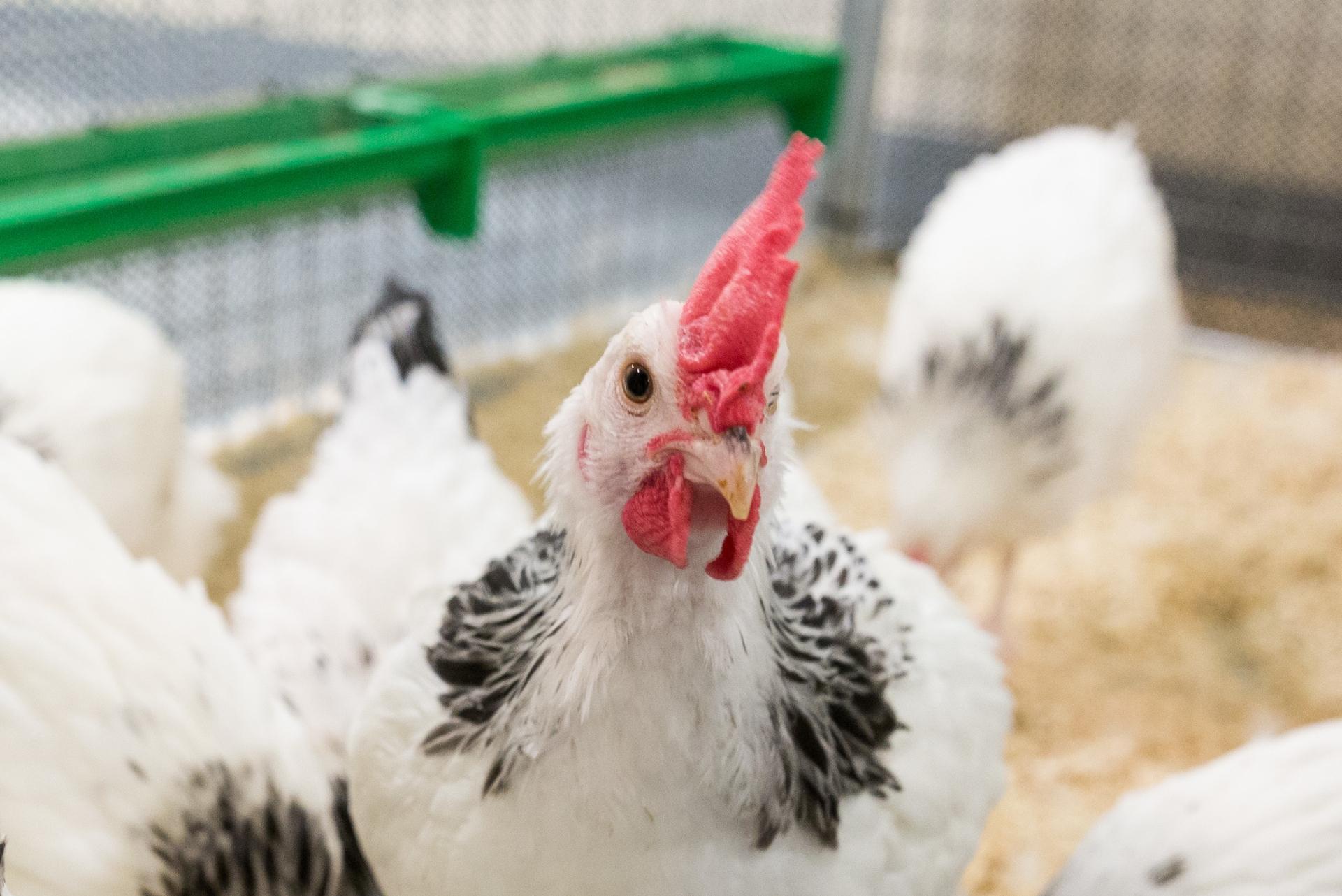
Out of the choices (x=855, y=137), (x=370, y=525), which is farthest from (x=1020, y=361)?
(x=855, y=137)

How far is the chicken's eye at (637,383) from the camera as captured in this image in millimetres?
Answer: 971

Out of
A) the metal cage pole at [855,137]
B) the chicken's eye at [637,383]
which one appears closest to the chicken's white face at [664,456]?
the chicken's eye at [637,383]

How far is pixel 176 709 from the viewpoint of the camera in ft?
4.54

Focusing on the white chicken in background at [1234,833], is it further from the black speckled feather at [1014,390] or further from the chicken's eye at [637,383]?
the chicken's eye at [637,383]

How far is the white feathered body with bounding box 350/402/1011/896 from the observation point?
1.06m

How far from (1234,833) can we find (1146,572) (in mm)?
1396

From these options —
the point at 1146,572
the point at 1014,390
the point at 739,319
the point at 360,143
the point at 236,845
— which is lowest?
the point at 1146,572

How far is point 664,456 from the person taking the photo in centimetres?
97

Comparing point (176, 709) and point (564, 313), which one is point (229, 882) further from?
point (564, 313)

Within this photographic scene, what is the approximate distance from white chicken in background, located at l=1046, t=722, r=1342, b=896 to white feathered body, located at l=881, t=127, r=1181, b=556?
0.78 m

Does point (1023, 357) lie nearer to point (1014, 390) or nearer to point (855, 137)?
point (1014, 390)

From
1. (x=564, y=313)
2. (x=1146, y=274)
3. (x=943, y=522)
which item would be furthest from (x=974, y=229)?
(x=564, y=313)

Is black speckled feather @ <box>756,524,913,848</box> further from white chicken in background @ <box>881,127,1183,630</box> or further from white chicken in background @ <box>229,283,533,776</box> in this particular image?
white chicken in background @ <box>881,127,1183,630</box>

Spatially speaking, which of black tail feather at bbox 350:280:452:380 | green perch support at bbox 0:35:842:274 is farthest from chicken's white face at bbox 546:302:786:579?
green perch support at bbox 0:35:842:274
